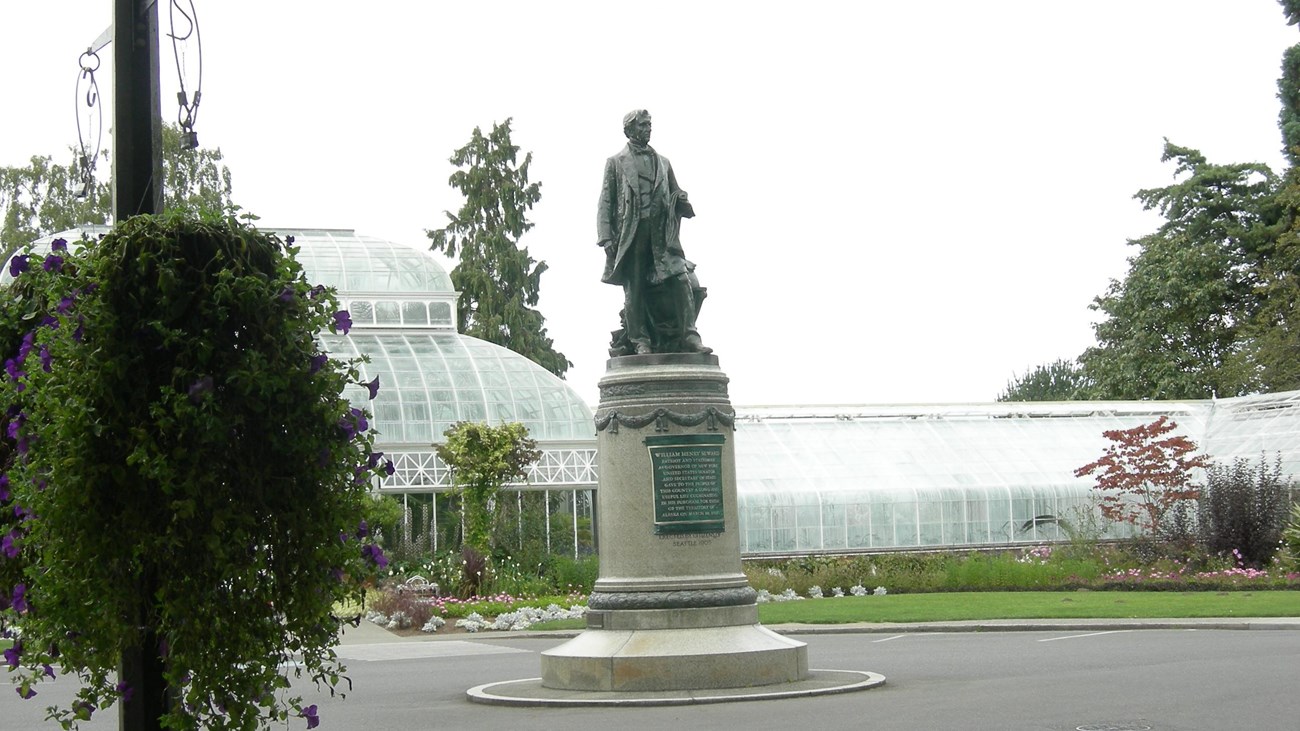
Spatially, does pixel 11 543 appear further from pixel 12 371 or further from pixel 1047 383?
pixel 1047 383

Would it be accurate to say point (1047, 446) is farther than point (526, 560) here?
Yes

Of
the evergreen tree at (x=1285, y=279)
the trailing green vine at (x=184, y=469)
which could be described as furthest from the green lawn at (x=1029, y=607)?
the evergreen tree at (x=1285, y=279)

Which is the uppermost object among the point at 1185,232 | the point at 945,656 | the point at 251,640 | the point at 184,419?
the point at 1185,232

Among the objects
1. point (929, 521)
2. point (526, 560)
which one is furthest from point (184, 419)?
point (929, 521)

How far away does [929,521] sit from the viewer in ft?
128

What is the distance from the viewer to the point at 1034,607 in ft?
80.5

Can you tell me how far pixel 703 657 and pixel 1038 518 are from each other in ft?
91.4

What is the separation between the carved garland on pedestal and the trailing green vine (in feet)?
27.7

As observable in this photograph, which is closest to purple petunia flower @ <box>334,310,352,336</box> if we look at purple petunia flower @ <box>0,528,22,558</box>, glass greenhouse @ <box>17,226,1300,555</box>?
purple petunia flower @ <box>0,528,22,558</box>

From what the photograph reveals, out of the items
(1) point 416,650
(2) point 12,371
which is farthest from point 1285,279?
(2) point 12,371

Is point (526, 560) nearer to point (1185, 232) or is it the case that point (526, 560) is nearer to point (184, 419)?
point (184, 419)

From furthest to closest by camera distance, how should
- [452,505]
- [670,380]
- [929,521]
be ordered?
[929,521] → [452,505] → [670,380]

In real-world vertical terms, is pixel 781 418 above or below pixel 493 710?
above

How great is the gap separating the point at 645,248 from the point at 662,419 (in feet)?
6.34
